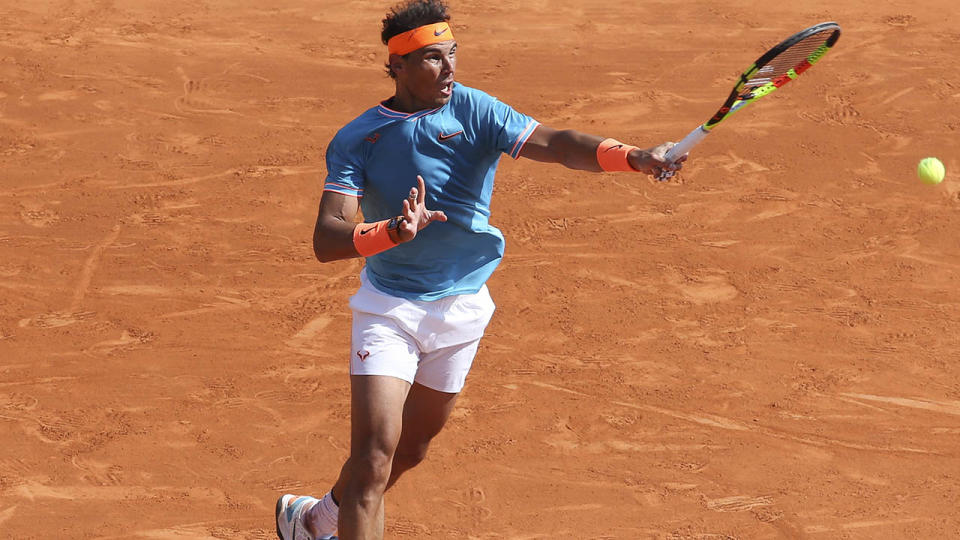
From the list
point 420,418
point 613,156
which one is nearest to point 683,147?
point 613,156

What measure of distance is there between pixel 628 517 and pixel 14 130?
699 centimetres

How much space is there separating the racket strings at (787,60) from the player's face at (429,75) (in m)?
1.29

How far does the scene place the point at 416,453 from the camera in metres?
5.55

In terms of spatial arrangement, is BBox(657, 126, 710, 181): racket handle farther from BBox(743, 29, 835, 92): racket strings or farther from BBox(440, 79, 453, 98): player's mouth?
BBox(440, 79, 453, 98): player's mouth

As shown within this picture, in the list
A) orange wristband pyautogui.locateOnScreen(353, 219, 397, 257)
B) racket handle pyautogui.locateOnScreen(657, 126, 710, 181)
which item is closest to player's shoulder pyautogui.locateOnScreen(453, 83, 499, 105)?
orange wristband pyautogui.locateOnScreen(353, 219, 397, 257)

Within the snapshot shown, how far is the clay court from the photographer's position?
253 inches

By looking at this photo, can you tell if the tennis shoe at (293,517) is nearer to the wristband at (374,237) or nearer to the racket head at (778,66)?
the wristband at (374,237)

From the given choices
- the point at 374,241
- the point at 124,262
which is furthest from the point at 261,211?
the point at 374,241

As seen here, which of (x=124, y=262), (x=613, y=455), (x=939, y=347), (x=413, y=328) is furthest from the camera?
(x=124, y=262)

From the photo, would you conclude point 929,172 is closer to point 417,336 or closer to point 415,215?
point 417,336

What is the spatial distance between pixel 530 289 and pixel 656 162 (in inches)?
140

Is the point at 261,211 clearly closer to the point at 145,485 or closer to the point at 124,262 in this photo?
the point at 124,262

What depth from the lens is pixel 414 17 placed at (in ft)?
17.0

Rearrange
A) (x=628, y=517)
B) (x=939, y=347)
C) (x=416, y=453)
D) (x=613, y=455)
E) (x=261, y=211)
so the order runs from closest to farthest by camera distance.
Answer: (x=416, y=453), (x=628, y=517), (x=613, y=455), (x=939, y=347), (x=261, y=211)
